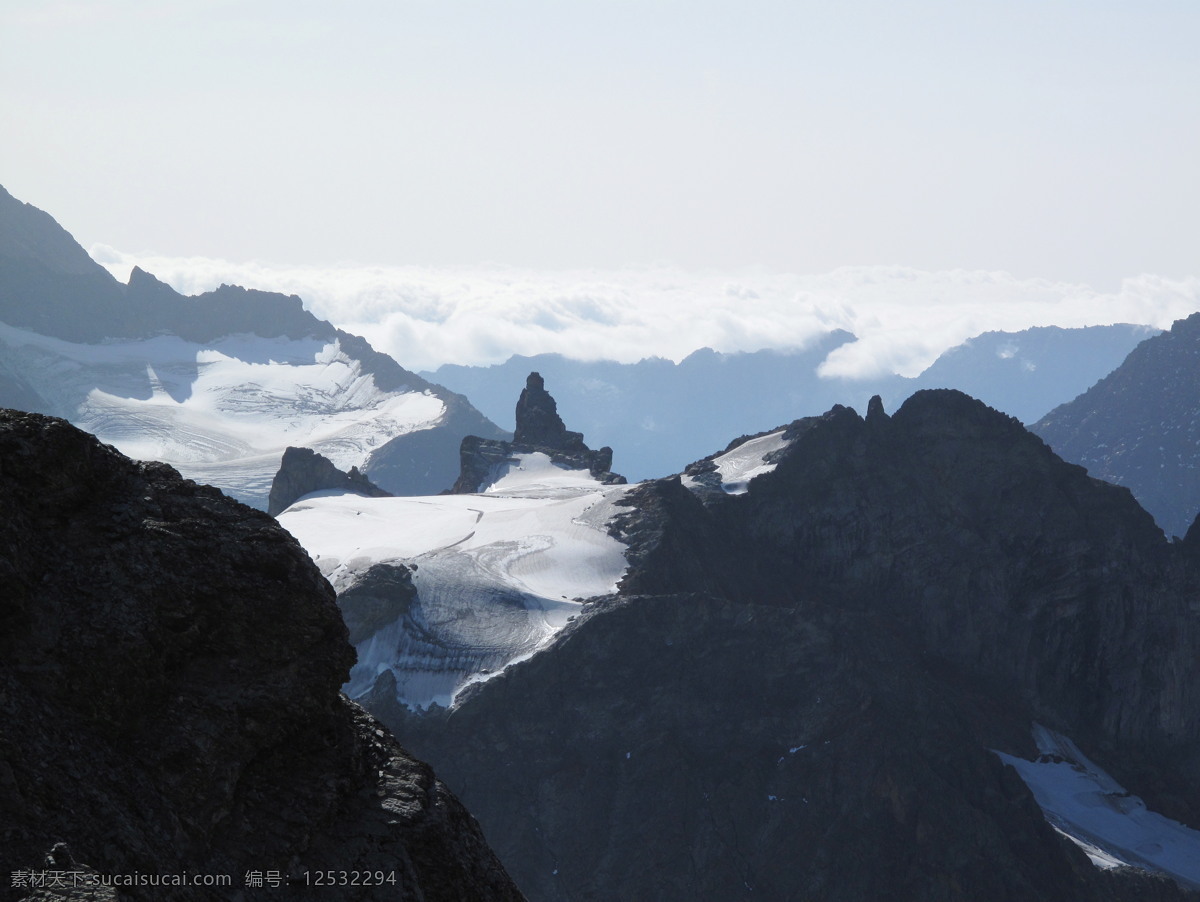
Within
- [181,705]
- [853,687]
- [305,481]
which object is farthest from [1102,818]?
[181,705]

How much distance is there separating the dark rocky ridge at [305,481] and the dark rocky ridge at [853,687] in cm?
4792

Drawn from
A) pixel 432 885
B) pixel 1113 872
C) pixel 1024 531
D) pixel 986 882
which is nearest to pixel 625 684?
pixel 986 882

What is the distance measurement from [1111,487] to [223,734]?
461 ft

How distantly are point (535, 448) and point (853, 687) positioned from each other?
260ft

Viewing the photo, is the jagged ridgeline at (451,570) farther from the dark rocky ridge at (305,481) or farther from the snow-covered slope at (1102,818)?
the snow-covered slope at (1102,818)

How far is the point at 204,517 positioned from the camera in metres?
20.1

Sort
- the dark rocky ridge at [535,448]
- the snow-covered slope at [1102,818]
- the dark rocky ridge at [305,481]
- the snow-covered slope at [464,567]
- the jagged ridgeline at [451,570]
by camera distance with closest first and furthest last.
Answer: the jagged ridgeline at [451,570] → the snow-covered slope at [464,567] → the snow-covered slope at [1102,818] → the dark rocky ridge at [305,481] → the dark rocky ridge at [535,448]

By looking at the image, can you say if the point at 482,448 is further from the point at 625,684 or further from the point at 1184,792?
the point at 1184,792

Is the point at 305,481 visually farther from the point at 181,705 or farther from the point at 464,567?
the point at 181,705

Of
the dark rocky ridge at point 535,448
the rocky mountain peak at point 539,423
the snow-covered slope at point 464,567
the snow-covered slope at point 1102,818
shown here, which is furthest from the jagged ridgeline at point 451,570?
the snow-covered slope at point 1102,818

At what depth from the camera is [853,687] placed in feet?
357

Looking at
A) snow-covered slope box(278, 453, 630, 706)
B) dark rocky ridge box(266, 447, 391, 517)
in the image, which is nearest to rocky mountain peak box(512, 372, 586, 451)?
dark rocky ridge box(266, 447, 391, 517)

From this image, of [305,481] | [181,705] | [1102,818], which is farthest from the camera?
[305,481]

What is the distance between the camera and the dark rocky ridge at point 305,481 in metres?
160
